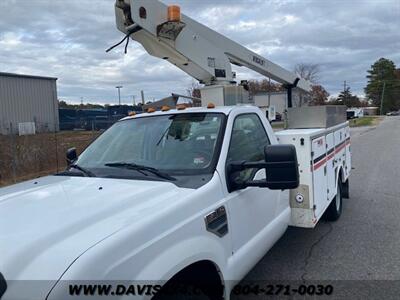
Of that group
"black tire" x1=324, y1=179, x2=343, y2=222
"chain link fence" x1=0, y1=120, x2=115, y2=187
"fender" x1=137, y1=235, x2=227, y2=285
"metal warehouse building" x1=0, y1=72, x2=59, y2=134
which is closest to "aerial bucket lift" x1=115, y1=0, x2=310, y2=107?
"black tire" x1=324, y1=179, x2=343, y2=222

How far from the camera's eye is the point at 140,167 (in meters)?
3.31

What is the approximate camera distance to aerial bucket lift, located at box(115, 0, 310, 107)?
4957 mm

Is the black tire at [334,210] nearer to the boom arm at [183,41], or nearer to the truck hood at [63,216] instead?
the boom arm at [183,41]

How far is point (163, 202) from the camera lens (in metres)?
2.56

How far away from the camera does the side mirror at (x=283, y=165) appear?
9.23ft

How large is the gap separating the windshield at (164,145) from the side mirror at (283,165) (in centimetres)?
52

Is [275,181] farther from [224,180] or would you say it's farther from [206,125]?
[206,125]

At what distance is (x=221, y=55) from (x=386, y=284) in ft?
11.9

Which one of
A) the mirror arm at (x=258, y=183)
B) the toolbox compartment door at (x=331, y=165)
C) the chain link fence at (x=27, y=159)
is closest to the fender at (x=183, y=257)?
the mirror arm at (x=258, y=183)

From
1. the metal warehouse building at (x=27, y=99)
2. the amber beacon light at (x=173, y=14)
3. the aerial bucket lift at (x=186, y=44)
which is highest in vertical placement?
the metal warehouse building at (x=27, y=99)

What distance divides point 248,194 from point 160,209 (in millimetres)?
1190

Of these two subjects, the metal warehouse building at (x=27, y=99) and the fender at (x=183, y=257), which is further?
the metal warehouse building at (x=27, y=99)

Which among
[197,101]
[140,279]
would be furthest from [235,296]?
[197,101]

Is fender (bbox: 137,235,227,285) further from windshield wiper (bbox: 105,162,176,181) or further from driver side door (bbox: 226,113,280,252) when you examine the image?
windshield wiper (bbox: 105,162,176,181)
